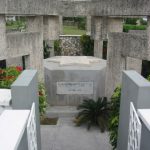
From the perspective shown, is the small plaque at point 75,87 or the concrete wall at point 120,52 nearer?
the concrete wall at point 120,52

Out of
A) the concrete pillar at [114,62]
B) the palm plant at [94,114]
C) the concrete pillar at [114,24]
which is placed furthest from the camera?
the concrete pillar at [114,24]

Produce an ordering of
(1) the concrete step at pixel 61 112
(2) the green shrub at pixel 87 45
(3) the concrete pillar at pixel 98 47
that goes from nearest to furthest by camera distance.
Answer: (1) the concrete step at pixel 61 112
(3) the concrete pillar at pixel 98 47
(2) the green shrub at pixel 87 45

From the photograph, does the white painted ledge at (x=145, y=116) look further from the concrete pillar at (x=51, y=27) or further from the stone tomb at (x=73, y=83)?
the concrete pillar at (x=51, y=27)

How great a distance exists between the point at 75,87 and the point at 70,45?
11.0 metres

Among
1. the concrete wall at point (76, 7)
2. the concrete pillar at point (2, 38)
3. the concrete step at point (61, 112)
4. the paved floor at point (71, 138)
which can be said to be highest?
the concrete wall at point (76, 7)

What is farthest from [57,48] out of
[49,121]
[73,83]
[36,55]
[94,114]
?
[94,114]

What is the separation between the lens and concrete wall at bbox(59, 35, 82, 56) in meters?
22.5

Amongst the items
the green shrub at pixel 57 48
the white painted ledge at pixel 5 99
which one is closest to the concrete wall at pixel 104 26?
the white painted ledge at pixel 5 99

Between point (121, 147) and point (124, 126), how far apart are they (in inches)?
32.4

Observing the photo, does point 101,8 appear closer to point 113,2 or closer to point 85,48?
point 113,2

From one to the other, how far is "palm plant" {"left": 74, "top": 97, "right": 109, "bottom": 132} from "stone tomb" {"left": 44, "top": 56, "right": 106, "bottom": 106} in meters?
0.82

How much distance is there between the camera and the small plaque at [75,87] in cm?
1220

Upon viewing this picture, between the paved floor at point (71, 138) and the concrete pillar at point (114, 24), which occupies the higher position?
the concrete pillar at point (114, 24)

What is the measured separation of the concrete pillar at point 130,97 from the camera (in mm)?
5094
